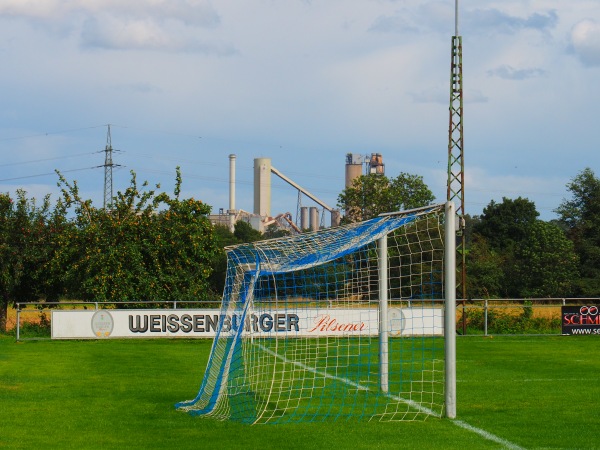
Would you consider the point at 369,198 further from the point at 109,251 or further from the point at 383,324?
the point at 383,324

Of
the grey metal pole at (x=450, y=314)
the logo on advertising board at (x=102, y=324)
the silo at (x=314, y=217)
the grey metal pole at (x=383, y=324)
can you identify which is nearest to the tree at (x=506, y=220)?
the logo on advertising board at (x=102, y=324)

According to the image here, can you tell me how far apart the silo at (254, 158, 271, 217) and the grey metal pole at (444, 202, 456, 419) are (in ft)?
370

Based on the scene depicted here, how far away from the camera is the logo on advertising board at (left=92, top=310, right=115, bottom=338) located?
3055 centimetres

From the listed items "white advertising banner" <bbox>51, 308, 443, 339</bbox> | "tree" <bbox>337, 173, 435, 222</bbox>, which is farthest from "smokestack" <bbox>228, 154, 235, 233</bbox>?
"white advertising banner" <bbox>51, 308, 443, 339</bbox>

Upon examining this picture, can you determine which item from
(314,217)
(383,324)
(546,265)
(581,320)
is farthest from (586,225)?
(314,217)

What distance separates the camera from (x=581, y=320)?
32750 mm

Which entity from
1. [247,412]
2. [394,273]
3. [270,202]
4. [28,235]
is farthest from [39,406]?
[270,202]

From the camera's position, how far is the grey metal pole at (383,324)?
14656 mm

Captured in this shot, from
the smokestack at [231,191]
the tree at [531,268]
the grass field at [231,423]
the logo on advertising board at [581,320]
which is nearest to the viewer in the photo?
the grass field at [231,423]

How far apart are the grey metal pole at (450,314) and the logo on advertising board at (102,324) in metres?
20.2

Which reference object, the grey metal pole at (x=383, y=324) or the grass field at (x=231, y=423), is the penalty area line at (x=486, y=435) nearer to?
the grass field at (x=231, y=423)

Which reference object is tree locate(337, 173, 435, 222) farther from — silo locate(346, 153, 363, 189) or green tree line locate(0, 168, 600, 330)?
silo locate(346, 153, 363, 189)

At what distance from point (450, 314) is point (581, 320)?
73.5 ft

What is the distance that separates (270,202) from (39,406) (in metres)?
115
